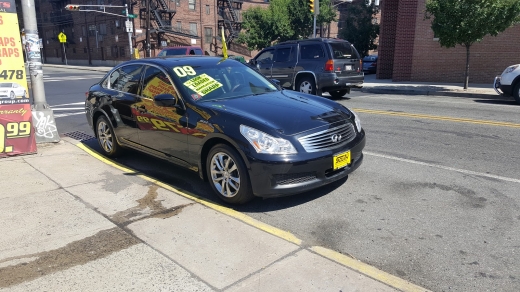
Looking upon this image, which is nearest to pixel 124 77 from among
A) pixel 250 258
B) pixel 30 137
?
pixel 30 137

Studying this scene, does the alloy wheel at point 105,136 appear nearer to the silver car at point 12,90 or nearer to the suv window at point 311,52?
the silver car at point 12,90

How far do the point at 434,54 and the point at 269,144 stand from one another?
1700 centimetres

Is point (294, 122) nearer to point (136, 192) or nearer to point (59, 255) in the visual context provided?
point (136, 192)

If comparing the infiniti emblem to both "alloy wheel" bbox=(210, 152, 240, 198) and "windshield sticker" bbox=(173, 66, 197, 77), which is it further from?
"windshield sticker" bbox=(173, 66, 197, 77)

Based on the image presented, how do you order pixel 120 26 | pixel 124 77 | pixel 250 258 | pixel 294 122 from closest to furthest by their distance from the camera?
pixel 250 258 < pixel 294 122 < pixel 124 77 < pixel 120 26

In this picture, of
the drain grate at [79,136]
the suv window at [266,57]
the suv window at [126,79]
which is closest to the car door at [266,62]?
the suv window at [266,57]

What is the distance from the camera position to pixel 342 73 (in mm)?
11945

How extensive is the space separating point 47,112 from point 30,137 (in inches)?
30.6

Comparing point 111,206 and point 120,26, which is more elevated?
point 120,26

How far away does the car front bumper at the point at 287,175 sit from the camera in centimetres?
403

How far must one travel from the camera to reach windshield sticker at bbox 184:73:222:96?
16.6ft

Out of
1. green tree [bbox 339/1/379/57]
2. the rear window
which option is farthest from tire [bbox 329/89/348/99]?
green tree [bbox 339/1/379/57]

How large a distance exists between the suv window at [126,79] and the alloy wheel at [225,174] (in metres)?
2.02

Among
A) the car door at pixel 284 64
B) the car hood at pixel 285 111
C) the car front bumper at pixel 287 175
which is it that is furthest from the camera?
the car door at pixel 284 64
